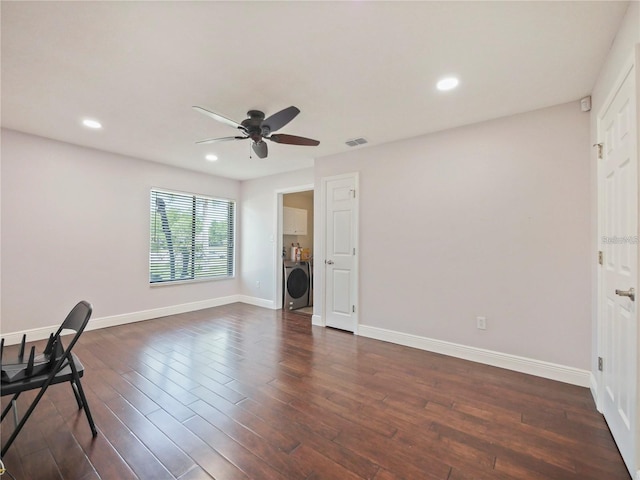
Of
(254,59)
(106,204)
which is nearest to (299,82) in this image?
(254,59)

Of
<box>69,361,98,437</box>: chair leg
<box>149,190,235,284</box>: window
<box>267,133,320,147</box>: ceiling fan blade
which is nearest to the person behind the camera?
<box>69,361,98,437</box>: chair leg

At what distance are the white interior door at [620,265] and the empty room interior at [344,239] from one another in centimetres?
3

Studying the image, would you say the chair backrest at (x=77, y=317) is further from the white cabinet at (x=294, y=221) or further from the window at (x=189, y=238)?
the white cabinet at (x=294, y=221)

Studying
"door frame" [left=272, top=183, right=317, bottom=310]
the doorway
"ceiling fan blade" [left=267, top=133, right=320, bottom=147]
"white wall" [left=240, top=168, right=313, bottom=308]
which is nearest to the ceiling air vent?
"ceiling fan blade" [left=267, top=133, right=320, bottom=147]

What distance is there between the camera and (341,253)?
4.09 meters

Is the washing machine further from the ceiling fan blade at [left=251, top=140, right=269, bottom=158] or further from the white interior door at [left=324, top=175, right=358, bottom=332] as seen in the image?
the ceiling fan blade at [left=251, top=140, right=269, bottom=158]

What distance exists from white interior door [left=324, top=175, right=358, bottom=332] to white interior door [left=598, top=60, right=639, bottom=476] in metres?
2.45

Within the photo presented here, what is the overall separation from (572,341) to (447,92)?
2.47 m

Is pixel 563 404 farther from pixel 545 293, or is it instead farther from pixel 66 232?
pixel 66 232

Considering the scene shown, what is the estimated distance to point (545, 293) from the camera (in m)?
2.66


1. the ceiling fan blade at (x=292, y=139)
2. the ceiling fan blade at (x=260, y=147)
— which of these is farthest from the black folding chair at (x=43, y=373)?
the ceiling fan blade at (x=292, y=139)

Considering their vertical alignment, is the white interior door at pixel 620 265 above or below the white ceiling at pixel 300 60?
below

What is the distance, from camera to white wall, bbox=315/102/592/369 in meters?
2.56

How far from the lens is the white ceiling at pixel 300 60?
161 centimetres
